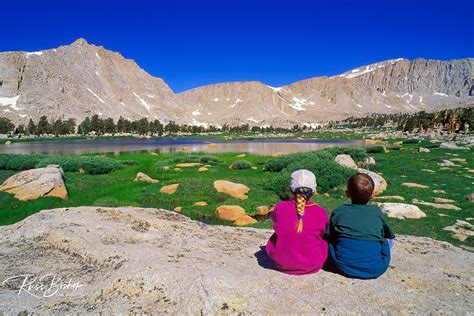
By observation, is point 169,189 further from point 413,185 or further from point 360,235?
point 360,235

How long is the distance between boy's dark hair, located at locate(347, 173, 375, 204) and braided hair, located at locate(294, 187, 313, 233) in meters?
0.75

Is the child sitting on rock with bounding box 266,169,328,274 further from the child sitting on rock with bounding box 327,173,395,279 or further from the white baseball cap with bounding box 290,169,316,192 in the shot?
the child sitting on rock with bounding box 327,173,395,279

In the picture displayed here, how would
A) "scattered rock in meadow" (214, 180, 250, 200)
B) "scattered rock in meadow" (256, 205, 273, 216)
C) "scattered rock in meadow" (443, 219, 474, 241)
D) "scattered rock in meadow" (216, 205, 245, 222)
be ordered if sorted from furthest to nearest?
"scattered rock in meadow" (214, 180, 250, 200) < "scattered rock in meadow" (256, 205, 273, 216) < "scattered rock in meadow" (216, 205, 245, 222) < "scattered rock in meadow" (443, 219, 474, 241)

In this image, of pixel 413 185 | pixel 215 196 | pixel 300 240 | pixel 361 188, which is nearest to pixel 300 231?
pixel 300 240

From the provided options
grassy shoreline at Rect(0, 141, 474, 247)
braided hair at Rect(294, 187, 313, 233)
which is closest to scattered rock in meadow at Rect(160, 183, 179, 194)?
grassy shoreline at Rect(0, 141, 474, 247)

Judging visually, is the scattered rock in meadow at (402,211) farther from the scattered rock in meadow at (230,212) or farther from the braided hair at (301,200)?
the braided hair at (301,200)

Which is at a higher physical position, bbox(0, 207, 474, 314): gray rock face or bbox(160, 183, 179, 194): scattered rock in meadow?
bbox(0, 207, 474, 314): gray rock face

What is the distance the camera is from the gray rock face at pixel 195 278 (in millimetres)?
5348

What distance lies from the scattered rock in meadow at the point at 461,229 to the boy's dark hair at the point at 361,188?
29.7 feet

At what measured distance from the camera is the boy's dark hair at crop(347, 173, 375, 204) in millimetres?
5836

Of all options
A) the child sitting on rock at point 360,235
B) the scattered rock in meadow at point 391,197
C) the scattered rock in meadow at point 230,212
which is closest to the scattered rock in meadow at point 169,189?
the scattered rock in meadow at point 230,212

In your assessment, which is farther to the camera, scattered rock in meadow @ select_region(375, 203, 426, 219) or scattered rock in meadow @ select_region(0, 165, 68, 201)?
scattered rock in meadow @ select_region(0, 165, 68, 201)

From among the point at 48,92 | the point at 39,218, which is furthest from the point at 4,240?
the point at 48,92

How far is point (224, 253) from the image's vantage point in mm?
7961
